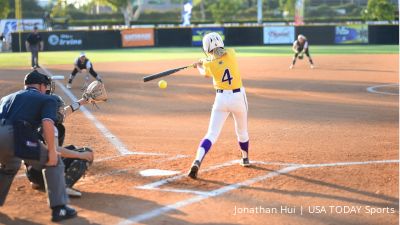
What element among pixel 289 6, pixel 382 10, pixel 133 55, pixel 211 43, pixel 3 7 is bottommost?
pixel 133 55

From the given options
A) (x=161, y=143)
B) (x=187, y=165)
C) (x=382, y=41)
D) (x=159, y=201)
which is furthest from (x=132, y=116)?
(x=382, y=41)

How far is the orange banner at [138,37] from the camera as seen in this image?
50.8m

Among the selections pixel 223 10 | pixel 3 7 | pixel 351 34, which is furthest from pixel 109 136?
pixel 223 10

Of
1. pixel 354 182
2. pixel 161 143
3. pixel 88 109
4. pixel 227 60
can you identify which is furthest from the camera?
pixel 88 109

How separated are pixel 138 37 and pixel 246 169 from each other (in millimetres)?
44139

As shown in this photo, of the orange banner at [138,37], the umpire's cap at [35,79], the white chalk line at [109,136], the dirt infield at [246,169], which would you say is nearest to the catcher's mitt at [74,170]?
the dirt infield at [246,169]

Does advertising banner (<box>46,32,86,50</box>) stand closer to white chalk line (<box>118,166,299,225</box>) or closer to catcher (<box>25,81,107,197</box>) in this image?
catcher (<box>25,81,107,197</box>)

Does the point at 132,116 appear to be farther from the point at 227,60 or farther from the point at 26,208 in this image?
the point at 26,208

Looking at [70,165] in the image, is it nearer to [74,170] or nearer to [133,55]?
[74,170]

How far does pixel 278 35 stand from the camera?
5238cm

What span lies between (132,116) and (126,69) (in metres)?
15.0

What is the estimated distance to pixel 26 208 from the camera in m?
6.74

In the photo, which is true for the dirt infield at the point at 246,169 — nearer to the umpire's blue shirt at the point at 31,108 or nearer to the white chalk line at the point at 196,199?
the white chalk line at the point at 196,199

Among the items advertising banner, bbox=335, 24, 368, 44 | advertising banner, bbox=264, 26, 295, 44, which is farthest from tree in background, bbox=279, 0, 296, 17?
advertising banner, bbox=335, 24, 368, 44
